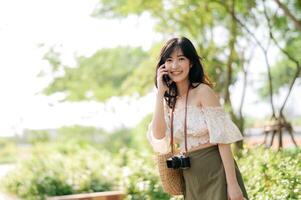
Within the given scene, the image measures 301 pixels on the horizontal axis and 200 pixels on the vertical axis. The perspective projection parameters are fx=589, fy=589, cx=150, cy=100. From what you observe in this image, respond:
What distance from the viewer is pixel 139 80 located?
1384 centimetres

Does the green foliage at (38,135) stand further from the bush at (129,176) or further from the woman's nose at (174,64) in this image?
the woman's nose at (174,64)

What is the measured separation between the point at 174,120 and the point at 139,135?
459 inches

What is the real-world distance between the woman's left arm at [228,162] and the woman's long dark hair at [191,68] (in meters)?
0.11

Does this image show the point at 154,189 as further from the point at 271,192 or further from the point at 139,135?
the point at 139,135

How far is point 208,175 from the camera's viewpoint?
3059 millimetres

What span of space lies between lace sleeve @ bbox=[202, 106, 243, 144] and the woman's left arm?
3 centimetres

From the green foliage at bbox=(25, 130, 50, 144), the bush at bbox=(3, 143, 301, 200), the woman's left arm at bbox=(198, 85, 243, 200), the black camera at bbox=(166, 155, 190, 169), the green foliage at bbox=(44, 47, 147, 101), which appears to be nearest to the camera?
the woman's left arm at bbox=(198, 85, 243, 200)

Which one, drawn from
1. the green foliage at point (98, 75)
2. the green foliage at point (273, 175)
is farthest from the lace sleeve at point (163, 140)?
the green foliage at point (98, 75)

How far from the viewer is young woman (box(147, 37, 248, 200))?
298cm

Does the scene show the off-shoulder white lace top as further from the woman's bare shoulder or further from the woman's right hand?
the woman's right hand

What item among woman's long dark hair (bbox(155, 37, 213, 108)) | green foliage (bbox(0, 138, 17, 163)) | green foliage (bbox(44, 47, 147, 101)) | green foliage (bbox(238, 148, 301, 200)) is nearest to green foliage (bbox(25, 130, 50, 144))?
green foliage (bbox(0, 138, 17, 163))

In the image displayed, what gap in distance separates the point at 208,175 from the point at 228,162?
0.53 ft

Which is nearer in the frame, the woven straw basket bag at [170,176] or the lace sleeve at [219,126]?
the lace sleeve at [219,126]

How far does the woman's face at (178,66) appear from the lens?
3080 millimetres
